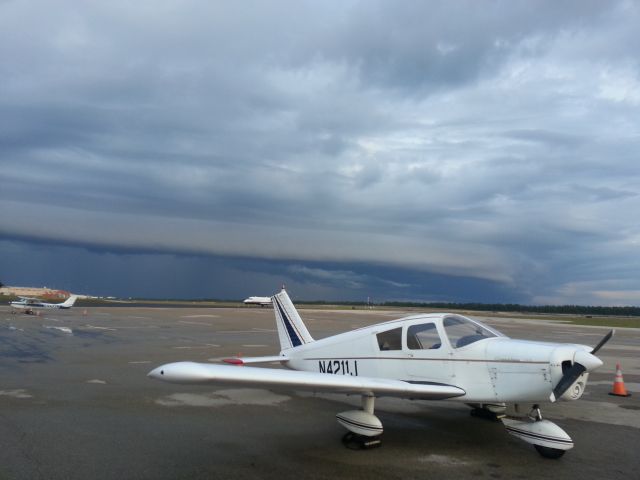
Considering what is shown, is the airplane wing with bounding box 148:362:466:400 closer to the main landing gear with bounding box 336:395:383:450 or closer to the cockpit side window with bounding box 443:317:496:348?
the main landing gear with bounding box 336:395:383:450

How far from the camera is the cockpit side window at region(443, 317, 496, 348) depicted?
766 centimetres

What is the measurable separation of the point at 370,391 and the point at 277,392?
5084mm

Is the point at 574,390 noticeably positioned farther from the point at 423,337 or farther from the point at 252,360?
the point at 252,360

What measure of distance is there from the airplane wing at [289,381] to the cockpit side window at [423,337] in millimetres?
614

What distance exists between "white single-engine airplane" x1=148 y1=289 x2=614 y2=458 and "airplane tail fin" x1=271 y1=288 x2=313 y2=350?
2.36 metres

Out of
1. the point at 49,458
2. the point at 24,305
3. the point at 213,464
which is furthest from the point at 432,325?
the point at 24,305

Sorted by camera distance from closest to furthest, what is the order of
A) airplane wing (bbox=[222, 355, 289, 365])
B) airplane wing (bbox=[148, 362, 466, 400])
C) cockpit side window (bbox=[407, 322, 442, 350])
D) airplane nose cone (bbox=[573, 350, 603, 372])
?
airplane wing (bbox=[148, 362, 466, 400])
airplane nose cone (bbox=[573, 350, 603, 372])
cockpit side window (bbox=[407, 322, 442, 350])
airplane wing (bbox=[222, 355, 289, 365])

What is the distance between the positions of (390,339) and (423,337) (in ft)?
2.01

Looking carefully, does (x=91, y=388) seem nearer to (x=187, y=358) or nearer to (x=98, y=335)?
(x=187, y=358)

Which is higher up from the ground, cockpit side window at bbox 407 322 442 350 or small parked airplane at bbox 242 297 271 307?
cockpit side window at bbox 407 322 442 350

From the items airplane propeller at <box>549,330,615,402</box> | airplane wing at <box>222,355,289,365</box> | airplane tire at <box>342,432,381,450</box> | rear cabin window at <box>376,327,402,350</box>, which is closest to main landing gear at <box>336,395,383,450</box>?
airplane tire at <box>342,432,381,450</box>

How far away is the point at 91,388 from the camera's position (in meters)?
11.1

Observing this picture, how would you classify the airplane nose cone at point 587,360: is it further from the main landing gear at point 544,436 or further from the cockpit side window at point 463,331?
the cockpit side window at point 463,331

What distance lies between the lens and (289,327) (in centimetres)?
1135
